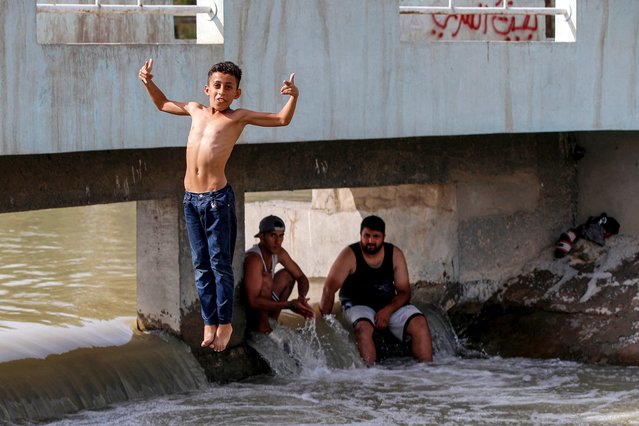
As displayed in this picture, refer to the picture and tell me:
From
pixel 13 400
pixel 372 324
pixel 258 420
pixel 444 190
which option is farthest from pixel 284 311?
pixel 13 400

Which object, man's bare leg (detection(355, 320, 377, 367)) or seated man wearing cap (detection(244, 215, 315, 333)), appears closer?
seated man wearing cap (detection(244, 215, 315, 333))

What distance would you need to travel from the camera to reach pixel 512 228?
40.0 ft

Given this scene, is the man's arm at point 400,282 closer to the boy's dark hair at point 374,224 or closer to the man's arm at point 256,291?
the boy's dark hair at point 374,224

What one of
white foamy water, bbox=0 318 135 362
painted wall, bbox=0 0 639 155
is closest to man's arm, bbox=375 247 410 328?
painted wall, bbox=0 0 639 155

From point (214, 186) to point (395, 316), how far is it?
515cm

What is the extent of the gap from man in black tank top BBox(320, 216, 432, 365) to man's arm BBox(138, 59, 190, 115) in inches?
184

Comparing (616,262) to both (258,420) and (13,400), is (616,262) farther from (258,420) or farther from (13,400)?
(13,400)

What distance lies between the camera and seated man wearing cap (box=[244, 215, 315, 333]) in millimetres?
10656

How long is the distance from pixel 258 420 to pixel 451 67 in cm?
286

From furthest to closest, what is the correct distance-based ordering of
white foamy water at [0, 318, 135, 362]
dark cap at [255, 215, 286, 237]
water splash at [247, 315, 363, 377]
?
dark cap at [255, 215, 286, 237] → water splash at [247, 315, 363, 377] → white foamy water at [0, 318, 135, 362]

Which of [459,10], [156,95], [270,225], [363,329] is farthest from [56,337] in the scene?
[156,95]

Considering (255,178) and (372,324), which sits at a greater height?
(255,178)

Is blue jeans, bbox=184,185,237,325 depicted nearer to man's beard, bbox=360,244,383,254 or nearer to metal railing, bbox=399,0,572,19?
metal railing, bbox=399,0,572,19

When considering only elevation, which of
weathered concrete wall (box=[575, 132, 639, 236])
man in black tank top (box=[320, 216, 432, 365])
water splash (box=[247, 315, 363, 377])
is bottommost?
water splash (box=[247, 315, 363, 377])
